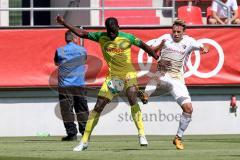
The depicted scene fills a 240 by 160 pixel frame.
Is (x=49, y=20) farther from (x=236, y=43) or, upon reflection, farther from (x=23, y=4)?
(x=236, y=43)

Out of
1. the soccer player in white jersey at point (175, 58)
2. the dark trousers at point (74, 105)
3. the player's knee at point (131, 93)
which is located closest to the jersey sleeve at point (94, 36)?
the player's knee at point (131, 93)

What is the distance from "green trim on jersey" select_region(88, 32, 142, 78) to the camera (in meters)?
14.7

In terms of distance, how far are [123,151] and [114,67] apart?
1.46m

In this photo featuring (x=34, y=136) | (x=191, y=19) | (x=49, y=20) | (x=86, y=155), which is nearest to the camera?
(x=86, y=155)

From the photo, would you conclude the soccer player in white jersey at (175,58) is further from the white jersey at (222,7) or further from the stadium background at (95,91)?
the white jersey at (222,7)

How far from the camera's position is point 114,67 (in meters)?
14.8

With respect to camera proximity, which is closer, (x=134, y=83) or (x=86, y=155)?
(x=86, y=155)

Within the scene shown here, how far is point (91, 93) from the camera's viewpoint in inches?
833

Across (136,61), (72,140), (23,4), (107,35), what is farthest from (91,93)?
(107,35)

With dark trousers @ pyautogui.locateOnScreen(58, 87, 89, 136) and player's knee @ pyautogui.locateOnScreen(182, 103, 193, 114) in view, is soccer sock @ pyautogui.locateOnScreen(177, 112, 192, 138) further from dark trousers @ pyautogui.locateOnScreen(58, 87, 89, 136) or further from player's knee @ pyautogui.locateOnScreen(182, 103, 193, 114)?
dark trousers @ pyautogui.locateOnScreen(58, 87, 89, 136)

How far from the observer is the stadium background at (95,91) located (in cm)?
2111

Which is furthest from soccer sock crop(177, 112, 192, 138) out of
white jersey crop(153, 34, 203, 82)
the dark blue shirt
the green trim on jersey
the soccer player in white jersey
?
the dark blue shirt

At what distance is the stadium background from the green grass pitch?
10.9 ft

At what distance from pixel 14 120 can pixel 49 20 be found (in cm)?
445
